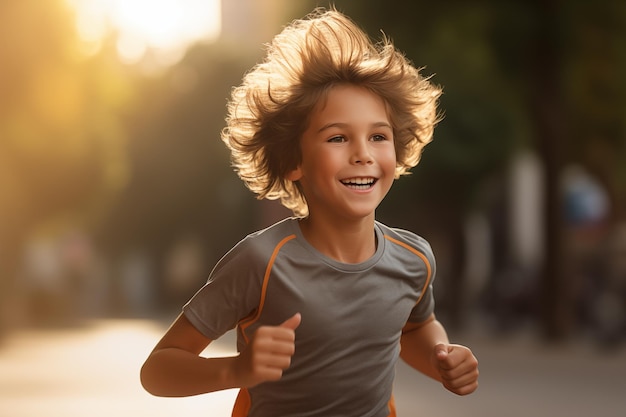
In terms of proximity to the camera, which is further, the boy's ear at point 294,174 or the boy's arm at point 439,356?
the boy's ear at point 294,174

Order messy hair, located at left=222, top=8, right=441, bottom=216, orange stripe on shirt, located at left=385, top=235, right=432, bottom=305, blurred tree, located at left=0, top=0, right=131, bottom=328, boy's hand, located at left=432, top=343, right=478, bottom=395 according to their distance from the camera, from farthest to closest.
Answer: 1. blurred tree, located at left=0, top=0, right=131, bottom=328
2. orange stripe on shirt, located at left=385, top=235, right=432, bottom=305
3. messy hair, located at left=222, top=8, right=441, bottom=216
4. boy's hand, located at left=432, top=343, right=478, bottom=395

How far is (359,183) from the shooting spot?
14.0 ft

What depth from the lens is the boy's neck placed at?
171 inches

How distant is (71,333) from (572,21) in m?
13.2

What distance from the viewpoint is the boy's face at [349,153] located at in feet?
14.0

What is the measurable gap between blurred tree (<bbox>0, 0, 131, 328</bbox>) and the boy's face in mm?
23791

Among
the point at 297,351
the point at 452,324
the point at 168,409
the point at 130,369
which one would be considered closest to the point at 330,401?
the point at 297,351

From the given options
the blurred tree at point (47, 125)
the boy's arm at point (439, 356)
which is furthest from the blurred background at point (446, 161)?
the boy's arm at point (439, 356)

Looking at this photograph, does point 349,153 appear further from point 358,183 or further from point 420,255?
point 420,255

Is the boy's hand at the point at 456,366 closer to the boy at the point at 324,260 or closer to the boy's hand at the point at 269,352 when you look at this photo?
the boy at the point at 324,260

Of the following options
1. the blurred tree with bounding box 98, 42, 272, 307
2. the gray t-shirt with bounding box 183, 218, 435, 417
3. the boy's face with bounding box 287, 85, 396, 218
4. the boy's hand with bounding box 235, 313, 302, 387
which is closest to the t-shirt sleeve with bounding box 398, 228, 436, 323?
the gray t-shirt with bounding box 183, 218, 435, 417

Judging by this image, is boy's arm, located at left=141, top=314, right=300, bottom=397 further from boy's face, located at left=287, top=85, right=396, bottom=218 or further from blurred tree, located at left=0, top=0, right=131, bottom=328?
blurred tree, located at left=0, top=0, right=131, bottom=328

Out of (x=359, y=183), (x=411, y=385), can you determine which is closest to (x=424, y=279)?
(x=359, y=183)

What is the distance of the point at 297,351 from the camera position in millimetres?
4188
